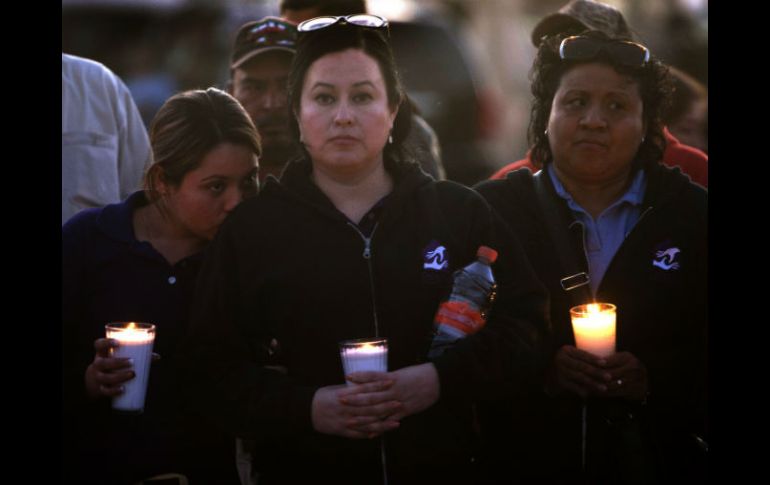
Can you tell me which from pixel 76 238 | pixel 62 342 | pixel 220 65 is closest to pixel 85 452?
pixel 62 342

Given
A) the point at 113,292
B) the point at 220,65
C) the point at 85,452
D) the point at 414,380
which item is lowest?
the point at 85,452

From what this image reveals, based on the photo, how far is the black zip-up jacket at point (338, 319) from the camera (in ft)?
12.7

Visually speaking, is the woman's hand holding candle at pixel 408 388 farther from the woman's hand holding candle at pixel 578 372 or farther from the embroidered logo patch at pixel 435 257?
the woman's hand holding candle at pixel 578 372

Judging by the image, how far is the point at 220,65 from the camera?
431 inches

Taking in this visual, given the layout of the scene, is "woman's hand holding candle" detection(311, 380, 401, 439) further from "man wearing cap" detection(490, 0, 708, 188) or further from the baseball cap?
the baseball cap

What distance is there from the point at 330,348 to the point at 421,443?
1.33 ft

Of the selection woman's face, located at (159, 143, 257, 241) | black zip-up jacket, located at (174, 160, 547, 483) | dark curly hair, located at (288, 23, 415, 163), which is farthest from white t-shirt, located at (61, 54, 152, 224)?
black zip-up jacket, located at (174, 160, 547, 483)

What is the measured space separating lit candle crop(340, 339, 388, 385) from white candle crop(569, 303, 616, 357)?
71 cm

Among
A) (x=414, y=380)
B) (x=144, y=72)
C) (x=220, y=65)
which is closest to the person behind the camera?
(x=414, y=380)

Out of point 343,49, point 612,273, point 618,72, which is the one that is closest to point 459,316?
point 612,273

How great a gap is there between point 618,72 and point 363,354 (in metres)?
1.39

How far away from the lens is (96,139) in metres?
5.30

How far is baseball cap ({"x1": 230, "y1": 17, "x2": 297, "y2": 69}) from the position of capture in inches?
207

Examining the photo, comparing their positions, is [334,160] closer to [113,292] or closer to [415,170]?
[415,170]
